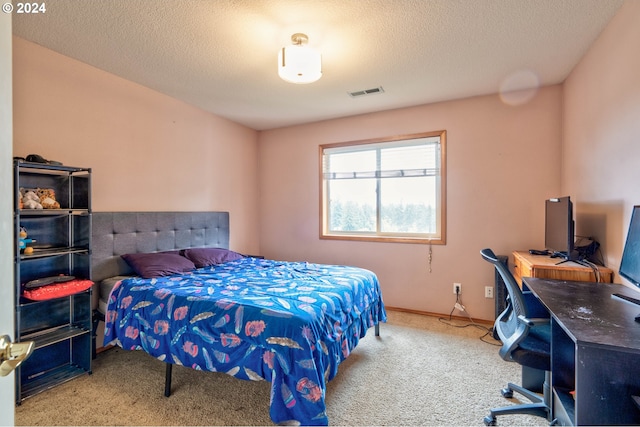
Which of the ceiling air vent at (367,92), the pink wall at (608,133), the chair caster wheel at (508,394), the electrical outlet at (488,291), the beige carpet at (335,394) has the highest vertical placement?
the ceiling air vent at (367,92)

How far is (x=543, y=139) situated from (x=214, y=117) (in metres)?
3.87

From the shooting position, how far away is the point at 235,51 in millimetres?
2355

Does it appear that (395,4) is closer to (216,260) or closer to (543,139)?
(543,139)

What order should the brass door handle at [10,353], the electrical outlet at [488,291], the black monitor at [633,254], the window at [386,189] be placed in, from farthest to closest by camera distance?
the window at [386,189] < the electrical outlet at [488,291] < the black monitor at [633,254] < the brass door handle at [10,353]

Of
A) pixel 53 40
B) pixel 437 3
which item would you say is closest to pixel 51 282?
pixel 53 40

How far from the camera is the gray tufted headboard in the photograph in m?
2.58

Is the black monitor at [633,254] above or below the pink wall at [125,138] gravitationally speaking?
below

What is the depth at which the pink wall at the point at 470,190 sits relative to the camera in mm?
3076

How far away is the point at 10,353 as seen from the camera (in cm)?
60

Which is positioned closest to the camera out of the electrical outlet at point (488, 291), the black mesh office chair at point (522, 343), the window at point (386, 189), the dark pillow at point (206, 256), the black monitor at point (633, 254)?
the black monitor at point (633, 254)

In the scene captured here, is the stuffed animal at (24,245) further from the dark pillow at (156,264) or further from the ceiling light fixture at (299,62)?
the ceiling light fixture at (299,62)

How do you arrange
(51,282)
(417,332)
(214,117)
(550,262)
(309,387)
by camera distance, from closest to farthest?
(309,387)
(51,282)
(550,262)
(417,332)
(214,117)

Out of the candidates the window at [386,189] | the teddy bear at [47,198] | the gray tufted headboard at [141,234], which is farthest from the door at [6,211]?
the window at [386,189]

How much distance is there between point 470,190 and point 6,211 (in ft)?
12.0
